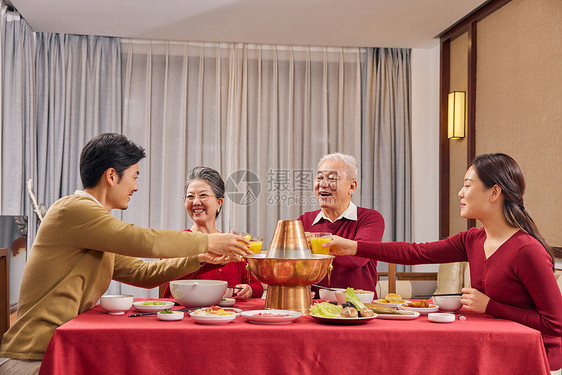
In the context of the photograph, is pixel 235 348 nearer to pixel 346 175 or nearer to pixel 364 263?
pixel 364 263

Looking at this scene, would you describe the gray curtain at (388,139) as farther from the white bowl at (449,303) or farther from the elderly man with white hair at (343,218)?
the white bowl at (449,303)

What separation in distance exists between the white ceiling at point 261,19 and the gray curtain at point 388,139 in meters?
0.27

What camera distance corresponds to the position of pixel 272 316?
178cm

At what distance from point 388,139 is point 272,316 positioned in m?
4.42

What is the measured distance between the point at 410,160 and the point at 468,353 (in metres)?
4.43

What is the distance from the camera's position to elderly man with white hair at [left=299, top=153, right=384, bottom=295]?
2.88 m

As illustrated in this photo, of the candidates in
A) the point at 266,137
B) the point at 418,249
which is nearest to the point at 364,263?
the point at 418,249

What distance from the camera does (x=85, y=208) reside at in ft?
6.36

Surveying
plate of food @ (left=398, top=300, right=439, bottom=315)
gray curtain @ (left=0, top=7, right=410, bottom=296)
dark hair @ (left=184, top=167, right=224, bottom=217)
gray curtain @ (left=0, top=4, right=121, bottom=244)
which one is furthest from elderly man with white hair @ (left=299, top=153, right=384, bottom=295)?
gray curtain @ (left=0, top=4, right=121, bottom=244)

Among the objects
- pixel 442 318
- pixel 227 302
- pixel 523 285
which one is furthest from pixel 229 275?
pixel 523 285

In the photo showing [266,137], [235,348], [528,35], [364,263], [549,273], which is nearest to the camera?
[235,348]

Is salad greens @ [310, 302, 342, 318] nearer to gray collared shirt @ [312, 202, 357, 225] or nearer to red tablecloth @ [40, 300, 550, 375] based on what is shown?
red tablecloth @ [40, 300, 550, 375]

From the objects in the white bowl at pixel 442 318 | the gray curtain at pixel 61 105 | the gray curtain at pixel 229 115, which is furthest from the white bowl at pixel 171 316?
the gray curtain at pixel 229 115

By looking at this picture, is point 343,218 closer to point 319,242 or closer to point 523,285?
point 319,242
